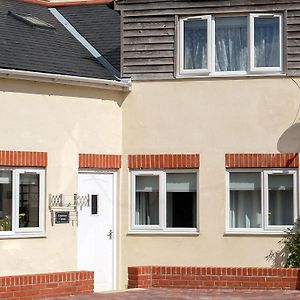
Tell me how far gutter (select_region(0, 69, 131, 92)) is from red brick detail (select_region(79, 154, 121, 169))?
1486 millimetres

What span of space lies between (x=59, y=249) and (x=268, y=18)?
671 centimetres

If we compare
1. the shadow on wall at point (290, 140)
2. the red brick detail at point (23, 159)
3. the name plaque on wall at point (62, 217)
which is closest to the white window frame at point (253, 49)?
the shadow on wall at point (290, 140)

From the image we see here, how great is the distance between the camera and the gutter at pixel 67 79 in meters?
18.1

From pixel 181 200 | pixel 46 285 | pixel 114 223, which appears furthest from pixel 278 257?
pixel 46 285

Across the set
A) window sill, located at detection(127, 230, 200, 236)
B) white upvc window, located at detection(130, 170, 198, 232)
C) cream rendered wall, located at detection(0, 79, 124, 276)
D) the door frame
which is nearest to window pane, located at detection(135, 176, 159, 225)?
white upvc window, located at detection(130, 170, 198, 232)

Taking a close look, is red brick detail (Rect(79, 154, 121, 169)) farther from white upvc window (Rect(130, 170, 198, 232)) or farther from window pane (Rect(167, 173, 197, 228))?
window pane (Rect(167, 173, 197, 228))

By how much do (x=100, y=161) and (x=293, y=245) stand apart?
14.6 feet

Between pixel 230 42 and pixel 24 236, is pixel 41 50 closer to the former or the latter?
pixel 230 42

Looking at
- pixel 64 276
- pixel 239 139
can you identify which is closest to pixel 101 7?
pixel 239 139

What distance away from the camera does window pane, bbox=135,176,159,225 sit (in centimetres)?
2012

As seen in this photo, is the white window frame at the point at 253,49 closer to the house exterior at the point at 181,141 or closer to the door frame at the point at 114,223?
the house exterior at the point at 181,141

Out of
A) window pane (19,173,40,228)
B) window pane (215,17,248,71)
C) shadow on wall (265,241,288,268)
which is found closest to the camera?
window pane (19,173,40,228)

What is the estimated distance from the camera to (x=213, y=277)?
19266mm

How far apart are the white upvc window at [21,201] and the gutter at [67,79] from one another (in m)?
1.87
